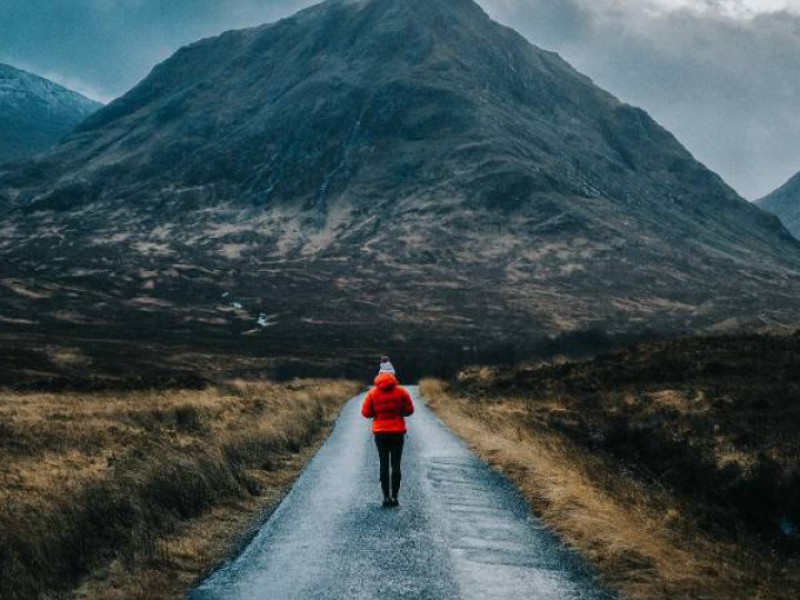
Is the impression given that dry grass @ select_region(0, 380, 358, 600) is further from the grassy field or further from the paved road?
the grassy field

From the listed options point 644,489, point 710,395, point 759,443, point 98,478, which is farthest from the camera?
point 710,395

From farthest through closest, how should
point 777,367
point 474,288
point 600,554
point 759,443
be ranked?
point 474,288 → point 777,367 → point 759,443 → point 600,554

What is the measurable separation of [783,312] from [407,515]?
552ft

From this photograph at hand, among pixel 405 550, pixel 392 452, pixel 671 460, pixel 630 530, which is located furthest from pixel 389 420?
pixel 671 460

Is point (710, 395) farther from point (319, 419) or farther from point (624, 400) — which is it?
point (319, 419)

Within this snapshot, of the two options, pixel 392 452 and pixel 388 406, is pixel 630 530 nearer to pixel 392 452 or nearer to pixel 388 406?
pixel 392 452

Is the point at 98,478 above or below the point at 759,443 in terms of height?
above

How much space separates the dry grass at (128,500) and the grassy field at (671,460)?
205 inches

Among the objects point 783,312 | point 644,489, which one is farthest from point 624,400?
point 783,312

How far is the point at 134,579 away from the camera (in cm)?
817

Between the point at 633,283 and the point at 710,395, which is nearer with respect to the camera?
the point at 710,395

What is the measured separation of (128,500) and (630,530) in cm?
751

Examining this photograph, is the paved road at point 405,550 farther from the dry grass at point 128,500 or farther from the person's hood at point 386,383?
the person's hood at point 386,383

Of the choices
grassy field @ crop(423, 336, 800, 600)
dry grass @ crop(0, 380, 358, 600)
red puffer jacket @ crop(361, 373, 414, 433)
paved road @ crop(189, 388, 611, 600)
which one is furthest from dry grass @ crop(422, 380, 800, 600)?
dry grass @ crop(0, 380, 358, 600)
